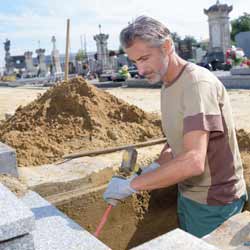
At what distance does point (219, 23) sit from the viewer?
→ 24.5m

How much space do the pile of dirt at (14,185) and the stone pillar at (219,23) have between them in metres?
23.6

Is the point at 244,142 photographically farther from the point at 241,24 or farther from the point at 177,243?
the point at 241,24

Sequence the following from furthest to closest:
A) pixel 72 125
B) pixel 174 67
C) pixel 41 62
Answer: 1. pixel 41 62
2. pixel 72 125
3. pixel 174 67

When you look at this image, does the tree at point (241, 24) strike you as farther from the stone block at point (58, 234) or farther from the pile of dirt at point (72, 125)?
the stone block at point (58, 234)

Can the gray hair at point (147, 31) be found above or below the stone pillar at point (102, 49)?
below

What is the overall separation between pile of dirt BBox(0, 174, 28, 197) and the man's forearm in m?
1.09

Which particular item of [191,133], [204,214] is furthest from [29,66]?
[191,133]

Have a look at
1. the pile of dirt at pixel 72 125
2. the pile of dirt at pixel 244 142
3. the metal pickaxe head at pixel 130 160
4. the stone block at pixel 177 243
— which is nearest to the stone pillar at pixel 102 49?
the pile of dirt at pixel 72 125

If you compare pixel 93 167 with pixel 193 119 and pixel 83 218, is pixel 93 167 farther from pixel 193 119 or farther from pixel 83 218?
pixel 193 119

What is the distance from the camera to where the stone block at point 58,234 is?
1.78m

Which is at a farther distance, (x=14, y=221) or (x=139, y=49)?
(x=139, y=49)

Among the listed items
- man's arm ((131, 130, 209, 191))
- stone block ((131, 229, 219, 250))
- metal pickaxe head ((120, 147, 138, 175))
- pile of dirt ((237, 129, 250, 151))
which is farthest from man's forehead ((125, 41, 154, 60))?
pile of dirt ((237, 129, 250, 151))

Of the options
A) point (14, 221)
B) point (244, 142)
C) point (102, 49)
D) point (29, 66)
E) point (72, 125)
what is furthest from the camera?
point (29, 66)

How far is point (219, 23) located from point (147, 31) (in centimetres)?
2414
